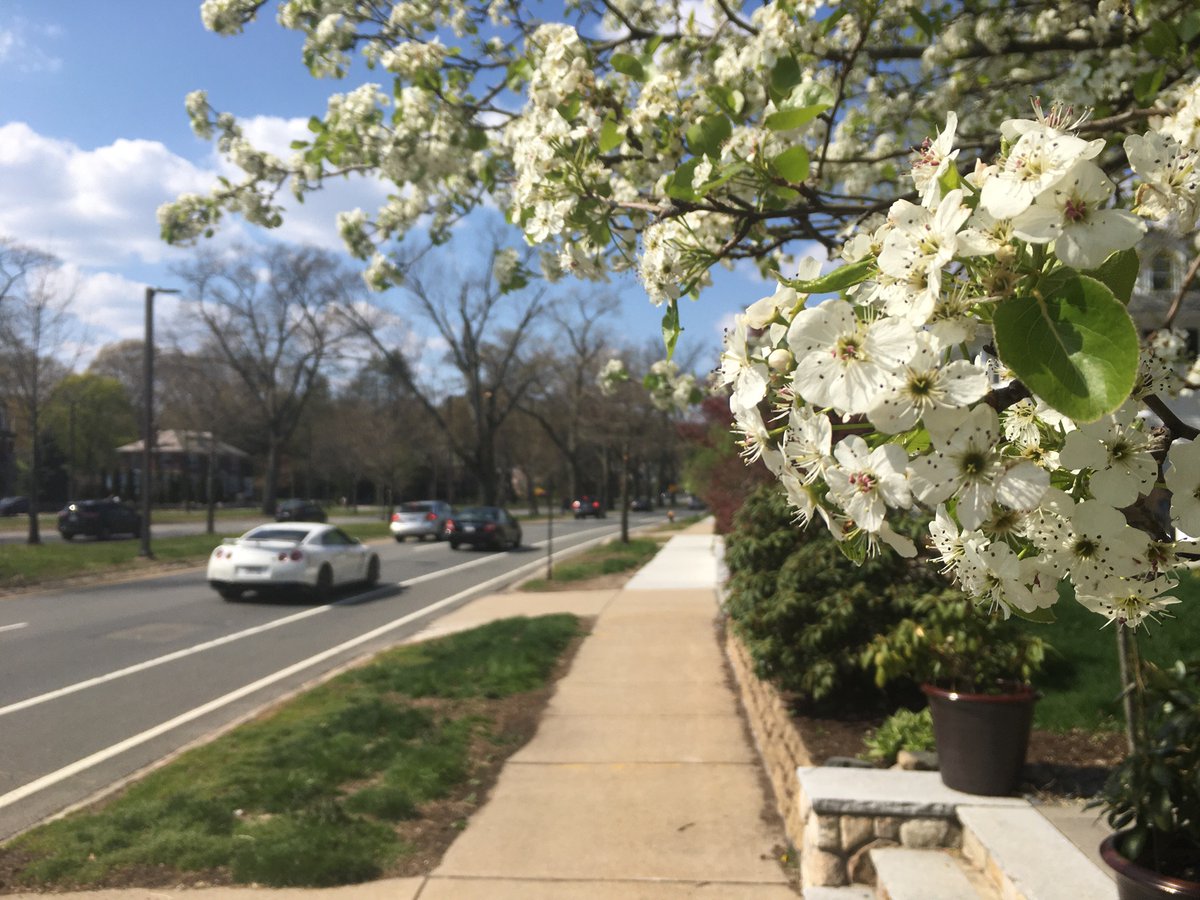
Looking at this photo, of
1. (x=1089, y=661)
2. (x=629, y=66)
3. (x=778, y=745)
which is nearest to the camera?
(x=629, y=66)

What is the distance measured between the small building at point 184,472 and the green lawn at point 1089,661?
61.0 metres

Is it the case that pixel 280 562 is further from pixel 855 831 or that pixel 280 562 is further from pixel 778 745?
pixel 855 831

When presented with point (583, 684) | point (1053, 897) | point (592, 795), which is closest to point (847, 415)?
point (1053, 897)

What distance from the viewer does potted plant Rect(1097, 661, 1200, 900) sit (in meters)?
2.76

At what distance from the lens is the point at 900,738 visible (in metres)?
5.03

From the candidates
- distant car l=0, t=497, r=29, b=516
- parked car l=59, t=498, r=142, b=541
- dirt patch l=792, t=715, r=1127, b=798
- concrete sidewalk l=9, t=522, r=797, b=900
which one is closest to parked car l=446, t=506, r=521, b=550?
parked car l=59, t=498, r=142, b=541

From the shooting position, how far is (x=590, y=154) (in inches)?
125

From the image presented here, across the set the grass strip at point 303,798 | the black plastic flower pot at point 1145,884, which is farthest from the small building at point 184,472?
the black plastic flower pot at point 1145,884

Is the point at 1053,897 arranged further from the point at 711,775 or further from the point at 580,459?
the point at 580,459

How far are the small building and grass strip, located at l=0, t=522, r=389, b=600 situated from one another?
1533 inches

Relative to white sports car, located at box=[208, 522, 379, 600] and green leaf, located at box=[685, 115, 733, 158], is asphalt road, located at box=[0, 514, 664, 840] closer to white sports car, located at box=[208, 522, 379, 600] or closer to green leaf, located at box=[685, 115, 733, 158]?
white sports car, located at box=[208, 522, 379, 600]

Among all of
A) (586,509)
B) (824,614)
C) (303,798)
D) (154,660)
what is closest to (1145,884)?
(824,614)

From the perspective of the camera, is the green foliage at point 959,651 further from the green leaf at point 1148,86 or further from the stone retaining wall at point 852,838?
the green leaf at point 1148,86

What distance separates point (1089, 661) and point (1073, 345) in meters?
5.91
